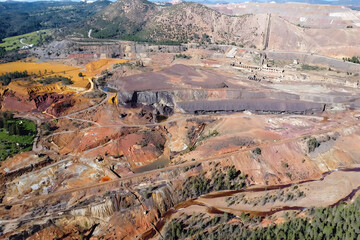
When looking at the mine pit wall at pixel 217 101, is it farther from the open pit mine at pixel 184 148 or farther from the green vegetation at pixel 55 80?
the green vegetation at pixel 55 80

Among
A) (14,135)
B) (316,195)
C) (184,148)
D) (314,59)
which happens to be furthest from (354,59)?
(14,135)

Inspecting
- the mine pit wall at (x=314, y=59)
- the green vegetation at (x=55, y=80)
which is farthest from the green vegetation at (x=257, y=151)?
the mine pit wall at (x=314, y=59)

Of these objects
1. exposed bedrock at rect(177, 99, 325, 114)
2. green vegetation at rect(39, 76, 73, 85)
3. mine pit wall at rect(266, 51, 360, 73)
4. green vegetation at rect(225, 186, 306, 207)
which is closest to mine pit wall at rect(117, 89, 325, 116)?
exposed bedrock at rect(177, 99, 325, 114)

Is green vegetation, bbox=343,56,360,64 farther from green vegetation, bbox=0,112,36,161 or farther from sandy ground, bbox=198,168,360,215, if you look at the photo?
green vegetation, bbox=0,112,36,161

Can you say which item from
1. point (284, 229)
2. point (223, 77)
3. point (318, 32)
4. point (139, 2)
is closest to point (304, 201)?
point (284, 229)

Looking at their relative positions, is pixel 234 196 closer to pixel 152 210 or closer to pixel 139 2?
pixel 152 210
